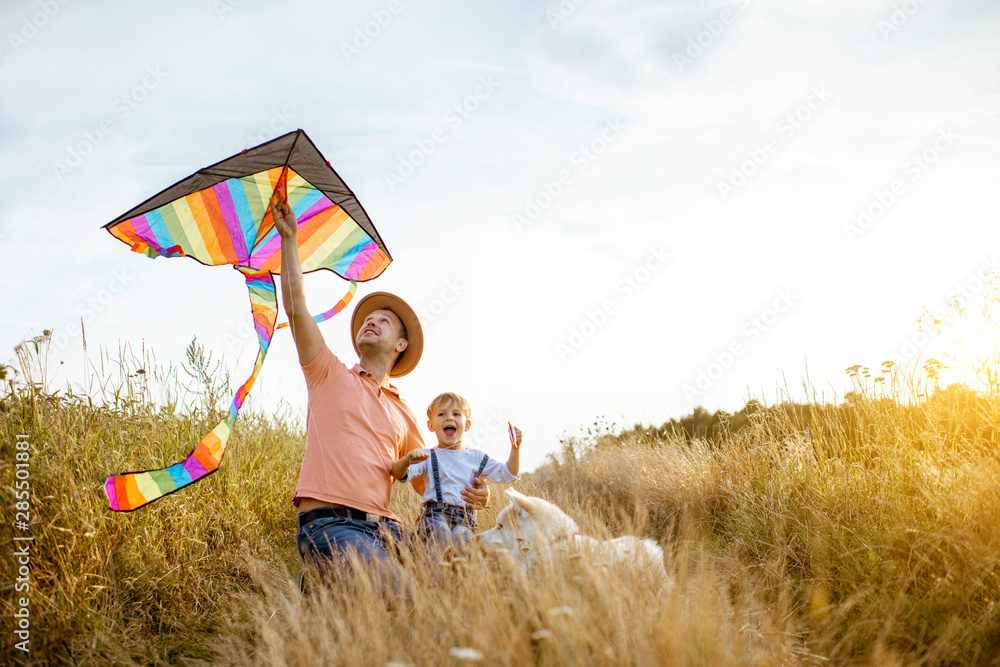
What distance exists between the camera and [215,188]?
12.4 ft

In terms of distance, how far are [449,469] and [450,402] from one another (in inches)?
18.8

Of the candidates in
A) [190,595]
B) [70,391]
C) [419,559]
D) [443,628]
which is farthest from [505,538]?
[70,391]

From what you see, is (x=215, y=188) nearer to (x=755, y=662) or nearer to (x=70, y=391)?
(x=70, y=391)

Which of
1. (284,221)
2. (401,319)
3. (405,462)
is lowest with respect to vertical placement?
(405,462)

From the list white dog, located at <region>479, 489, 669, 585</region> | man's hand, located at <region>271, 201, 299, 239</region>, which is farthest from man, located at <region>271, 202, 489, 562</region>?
white dog, located at <region>479, 489, 669, 585</region>

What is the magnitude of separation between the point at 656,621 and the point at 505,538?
1.36m

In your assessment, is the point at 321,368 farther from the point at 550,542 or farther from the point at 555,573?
the point at 555,573

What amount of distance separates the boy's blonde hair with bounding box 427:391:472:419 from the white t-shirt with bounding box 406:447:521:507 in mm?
283

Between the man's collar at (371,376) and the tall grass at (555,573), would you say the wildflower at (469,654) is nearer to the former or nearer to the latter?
the tall grass at (555,573)

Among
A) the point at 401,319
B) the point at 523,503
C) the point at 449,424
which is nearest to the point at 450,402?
the point at 449,424

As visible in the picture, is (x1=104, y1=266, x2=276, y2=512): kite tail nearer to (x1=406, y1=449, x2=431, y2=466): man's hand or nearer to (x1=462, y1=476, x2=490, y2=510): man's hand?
(x1=406, y1=449, x2=431, y2=466): man's hand

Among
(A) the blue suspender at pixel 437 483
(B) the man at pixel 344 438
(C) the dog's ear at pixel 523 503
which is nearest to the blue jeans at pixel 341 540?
(B) the man at pixel 344 438

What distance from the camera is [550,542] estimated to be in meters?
3.40

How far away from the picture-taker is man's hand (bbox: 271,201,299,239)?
3.62 meters
